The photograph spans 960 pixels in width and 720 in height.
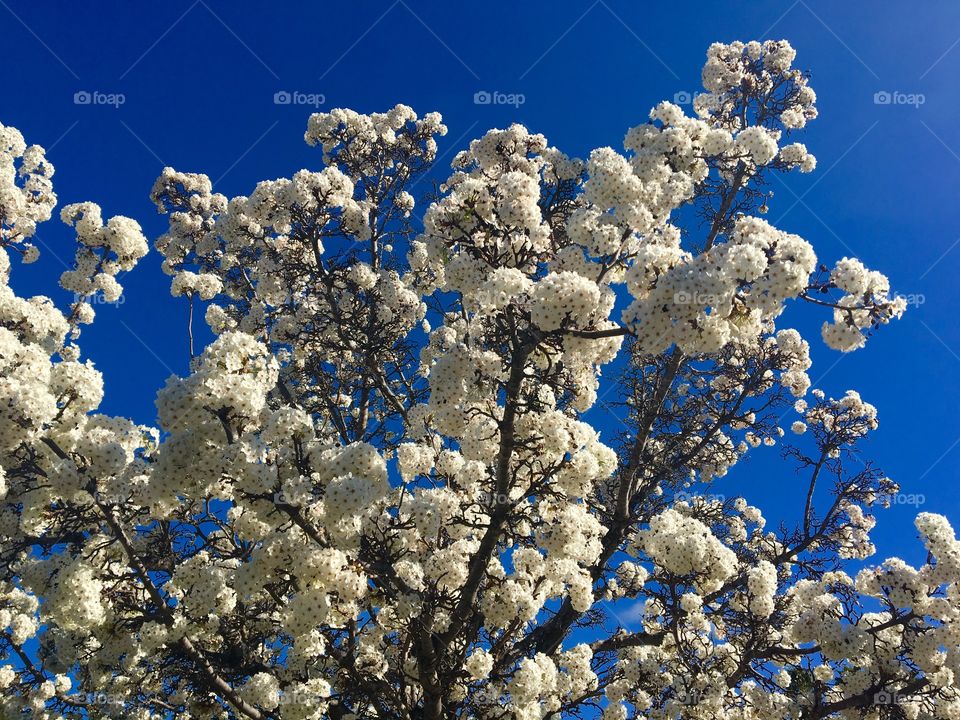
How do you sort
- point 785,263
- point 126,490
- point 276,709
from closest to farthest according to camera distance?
point 785,263, point 126,490, point 276,709

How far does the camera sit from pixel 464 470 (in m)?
8.46

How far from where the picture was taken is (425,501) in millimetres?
7387

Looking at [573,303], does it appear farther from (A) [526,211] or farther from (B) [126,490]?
(B) [126,490]

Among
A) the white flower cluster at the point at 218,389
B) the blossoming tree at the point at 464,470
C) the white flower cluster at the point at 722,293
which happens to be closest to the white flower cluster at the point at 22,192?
the blossoming tree at the point at 464,470

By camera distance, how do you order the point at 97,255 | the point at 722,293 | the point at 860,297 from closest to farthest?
1. the point at 722,293
2. the point at 860,297
3. the point at 97,255

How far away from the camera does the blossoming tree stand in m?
6.20

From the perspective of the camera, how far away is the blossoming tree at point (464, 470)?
6199 mm

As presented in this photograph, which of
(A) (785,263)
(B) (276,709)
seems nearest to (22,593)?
(B) (276,709)

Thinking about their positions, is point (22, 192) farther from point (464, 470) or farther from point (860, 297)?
point (860, 297)

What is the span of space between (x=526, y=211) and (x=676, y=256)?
74.1 inches

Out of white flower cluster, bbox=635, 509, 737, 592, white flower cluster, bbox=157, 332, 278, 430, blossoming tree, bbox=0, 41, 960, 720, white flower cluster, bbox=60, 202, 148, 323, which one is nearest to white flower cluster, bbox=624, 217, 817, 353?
blossoming tree, bbox=0, 41, 960, 720

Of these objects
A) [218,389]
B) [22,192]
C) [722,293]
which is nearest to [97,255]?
[22,192]

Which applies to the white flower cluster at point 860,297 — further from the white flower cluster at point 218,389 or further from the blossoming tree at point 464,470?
the white flower cluster at point 218,389

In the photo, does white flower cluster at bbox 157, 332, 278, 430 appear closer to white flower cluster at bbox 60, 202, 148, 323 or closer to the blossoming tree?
the blossoming tree
